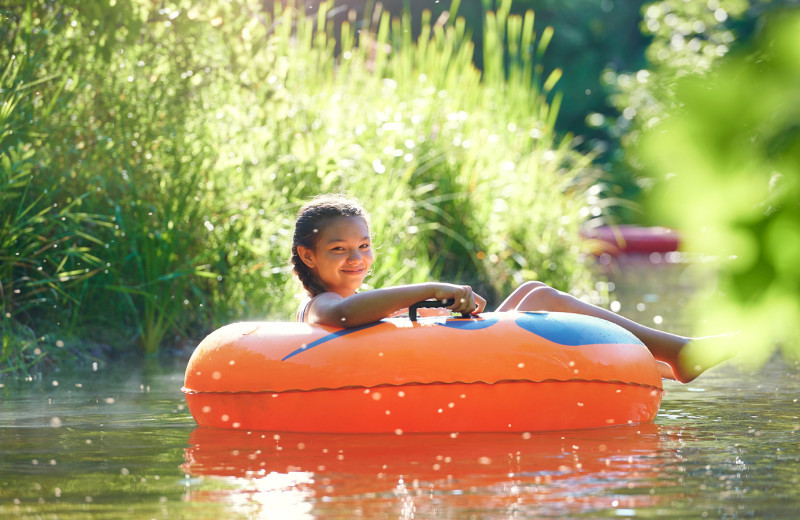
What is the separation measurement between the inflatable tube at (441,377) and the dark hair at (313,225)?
0.40 metres

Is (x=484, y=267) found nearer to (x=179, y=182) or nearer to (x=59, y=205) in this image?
(x=179, y=182)

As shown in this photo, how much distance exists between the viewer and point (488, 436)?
4.00 meters

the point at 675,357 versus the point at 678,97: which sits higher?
the point at 678,97

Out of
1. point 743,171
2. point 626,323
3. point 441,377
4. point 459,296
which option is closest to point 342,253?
point 459,296

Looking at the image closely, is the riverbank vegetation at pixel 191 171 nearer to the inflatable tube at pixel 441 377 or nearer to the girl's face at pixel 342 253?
the girl's face at pixel 342 253

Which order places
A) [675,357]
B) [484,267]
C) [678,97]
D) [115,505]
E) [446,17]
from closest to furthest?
[678,97]
[115,505]
[675,357]
[484,267]
[446,17]

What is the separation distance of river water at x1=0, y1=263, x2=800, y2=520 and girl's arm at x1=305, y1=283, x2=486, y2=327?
465mm

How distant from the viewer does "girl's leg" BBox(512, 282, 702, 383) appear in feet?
14.9

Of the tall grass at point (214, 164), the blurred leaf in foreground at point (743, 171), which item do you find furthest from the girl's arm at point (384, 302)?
the blurred leaf in foreground at point (743, 171)

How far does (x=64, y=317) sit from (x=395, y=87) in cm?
350

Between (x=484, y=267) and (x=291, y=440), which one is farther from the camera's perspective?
(x=484, y=267)

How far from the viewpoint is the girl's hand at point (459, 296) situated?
13.5 ft

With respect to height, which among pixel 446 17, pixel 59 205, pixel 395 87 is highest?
pixel 446 17

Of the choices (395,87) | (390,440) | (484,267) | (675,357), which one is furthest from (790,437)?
(395,87)
